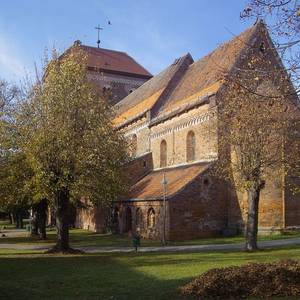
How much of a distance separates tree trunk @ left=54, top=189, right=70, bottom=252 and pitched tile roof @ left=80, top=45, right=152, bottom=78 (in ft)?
136

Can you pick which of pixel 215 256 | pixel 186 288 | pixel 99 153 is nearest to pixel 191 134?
pixel 99 153

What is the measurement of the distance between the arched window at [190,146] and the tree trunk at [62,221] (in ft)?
44.1

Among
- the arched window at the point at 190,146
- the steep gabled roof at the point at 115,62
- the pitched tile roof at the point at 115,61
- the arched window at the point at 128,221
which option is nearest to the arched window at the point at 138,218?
the arched window at the point at 128,221

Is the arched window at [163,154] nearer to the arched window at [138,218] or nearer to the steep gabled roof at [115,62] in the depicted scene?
the arched window at [138,218]

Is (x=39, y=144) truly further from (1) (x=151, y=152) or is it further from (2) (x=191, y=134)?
(1) (x=151, y=152)

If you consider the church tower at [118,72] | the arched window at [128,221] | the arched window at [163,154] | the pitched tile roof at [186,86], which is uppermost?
the church tower at [118,72]

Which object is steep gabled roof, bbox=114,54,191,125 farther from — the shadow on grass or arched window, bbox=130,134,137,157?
the shadow on grass

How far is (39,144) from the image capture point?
2230 cm

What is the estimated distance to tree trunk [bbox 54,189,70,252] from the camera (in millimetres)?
23906

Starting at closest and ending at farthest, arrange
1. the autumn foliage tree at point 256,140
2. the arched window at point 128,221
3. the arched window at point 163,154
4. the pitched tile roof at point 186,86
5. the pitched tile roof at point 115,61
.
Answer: the autumn foliage tree at point 256,140
the pitched tile roof at point 186,86
the arched window at point 128,221
the arched window at point 163,154
the pitched tile roof at point 115,61

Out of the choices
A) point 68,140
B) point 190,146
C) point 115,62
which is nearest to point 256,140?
point 68,140

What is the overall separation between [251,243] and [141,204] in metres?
13.2

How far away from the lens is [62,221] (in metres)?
24.2

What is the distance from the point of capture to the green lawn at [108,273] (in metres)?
12.2
